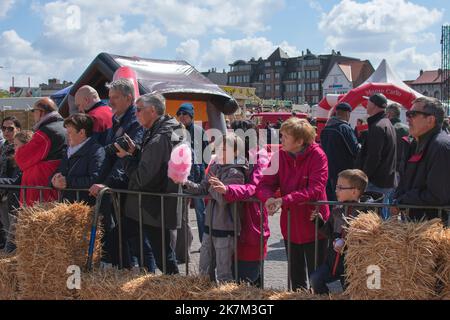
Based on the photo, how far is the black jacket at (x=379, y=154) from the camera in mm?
6414

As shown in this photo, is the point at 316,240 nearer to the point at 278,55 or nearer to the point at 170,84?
the point at 170,84

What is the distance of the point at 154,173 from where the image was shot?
15.1 ft

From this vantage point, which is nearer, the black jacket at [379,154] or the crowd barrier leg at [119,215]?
the crowd barrier leg at [119,215]

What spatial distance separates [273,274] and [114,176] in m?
2.26

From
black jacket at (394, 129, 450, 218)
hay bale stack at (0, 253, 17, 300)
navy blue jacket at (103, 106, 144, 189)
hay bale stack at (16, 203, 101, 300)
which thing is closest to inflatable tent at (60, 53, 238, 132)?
navy blue jacket at (103, 106, 144, 189)

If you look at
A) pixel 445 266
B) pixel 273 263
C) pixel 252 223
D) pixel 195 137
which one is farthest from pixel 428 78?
pixel 445 266

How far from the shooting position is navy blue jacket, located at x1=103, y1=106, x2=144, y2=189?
4.90m

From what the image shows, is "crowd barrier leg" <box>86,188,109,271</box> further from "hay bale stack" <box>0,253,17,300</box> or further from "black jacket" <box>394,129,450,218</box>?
"black jacket" <box>394,129,450,218</box>

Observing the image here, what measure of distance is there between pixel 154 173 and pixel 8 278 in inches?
62.9

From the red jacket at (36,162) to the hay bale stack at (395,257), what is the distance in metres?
3.29

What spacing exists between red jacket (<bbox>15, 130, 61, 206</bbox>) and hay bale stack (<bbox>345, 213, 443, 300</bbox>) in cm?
329

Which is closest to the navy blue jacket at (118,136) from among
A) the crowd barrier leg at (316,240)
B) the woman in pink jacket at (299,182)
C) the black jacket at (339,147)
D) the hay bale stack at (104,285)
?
the hay bale stack at (104,285)

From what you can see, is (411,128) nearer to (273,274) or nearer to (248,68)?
(273,274)

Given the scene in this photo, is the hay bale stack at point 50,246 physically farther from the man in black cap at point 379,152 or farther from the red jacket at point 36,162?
the man in black cap at point 379,152
